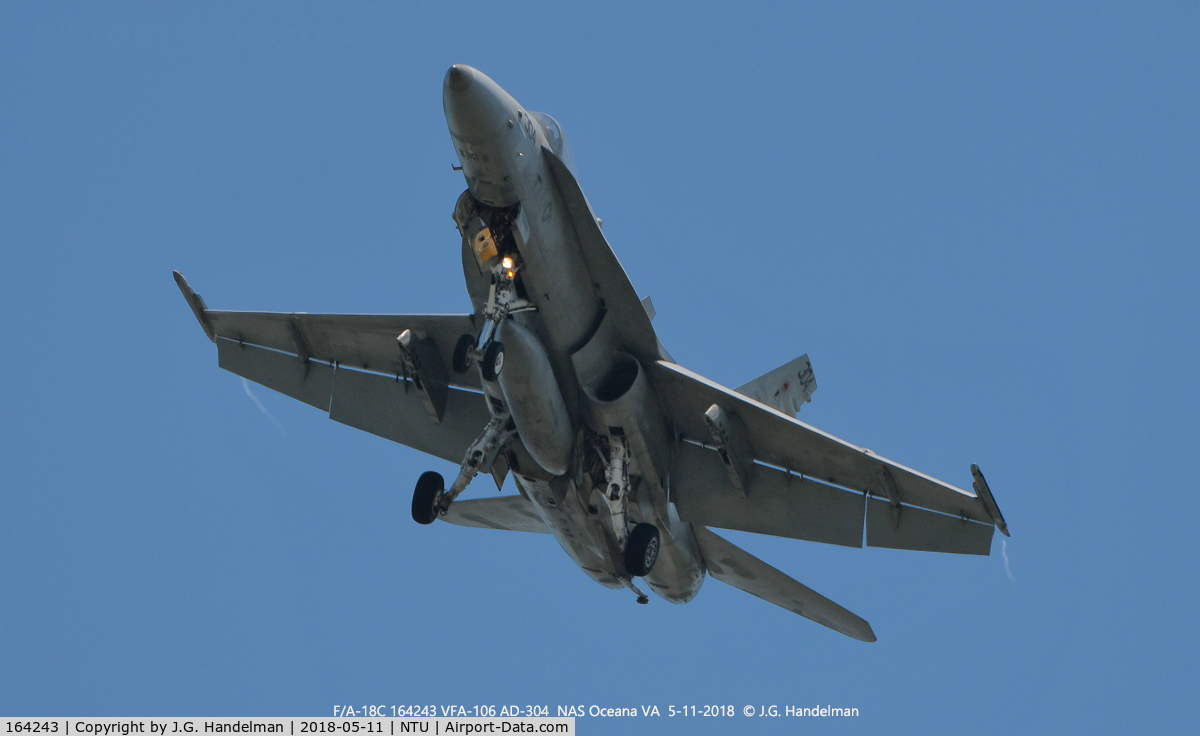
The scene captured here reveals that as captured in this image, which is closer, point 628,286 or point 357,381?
point 628,286

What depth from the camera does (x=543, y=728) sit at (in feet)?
67.9

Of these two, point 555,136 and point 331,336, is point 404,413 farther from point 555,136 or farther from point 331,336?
point 555,136

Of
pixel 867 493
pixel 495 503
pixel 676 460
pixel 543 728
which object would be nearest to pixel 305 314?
pixel 495 503

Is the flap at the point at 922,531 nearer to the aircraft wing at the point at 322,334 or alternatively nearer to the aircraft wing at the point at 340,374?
the aircraft wing at the point at 340,374

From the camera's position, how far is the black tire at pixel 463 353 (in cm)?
1595

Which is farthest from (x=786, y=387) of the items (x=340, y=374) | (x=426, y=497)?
(x=340, y=374)

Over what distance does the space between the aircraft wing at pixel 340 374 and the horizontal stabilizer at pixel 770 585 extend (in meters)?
4.00

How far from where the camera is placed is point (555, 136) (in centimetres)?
1725

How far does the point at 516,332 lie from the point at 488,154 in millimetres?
2254

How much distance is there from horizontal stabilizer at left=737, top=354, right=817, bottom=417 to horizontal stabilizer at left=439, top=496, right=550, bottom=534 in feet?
12.5

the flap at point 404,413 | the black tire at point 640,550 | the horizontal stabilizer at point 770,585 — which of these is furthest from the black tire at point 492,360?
the horizontal stabilizer at point 770,585

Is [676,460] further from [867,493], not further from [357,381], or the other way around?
[357,381]

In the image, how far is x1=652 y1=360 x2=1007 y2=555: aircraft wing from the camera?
18.3 m

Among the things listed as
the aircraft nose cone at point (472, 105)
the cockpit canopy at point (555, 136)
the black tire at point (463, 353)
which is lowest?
the black tire at point (463, 353)
